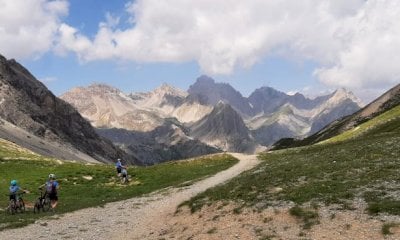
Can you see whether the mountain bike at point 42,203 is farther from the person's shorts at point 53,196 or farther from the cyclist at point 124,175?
the cyclist at point 124,175

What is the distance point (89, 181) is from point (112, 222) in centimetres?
2748

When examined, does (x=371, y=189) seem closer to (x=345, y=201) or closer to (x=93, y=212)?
(x=345, y=201)

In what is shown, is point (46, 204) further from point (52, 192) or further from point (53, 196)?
point (52, 192)

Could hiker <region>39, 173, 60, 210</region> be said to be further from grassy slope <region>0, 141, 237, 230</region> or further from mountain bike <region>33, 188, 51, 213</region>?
grassy slope <region>0, 141, 237, 230</region>

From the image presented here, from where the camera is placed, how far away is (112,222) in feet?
124

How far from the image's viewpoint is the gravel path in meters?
33.4

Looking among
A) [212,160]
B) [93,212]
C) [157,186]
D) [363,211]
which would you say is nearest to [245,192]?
[363,211]

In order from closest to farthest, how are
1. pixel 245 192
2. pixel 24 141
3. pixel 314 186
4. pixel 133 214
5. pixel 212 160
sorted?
pixel 314 186
pixel 245 192
pixel 133 214
pixel 212 160
pixel 24 141

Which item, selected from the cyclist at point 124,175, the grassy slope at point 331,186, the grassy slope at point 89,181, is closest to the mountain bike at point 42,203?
the grassy slope at point 89,181

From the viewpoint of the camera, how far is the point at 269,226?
2770cm

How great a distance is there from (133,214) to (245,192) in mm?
10178

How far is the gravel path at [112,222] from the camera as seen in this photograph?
110 feet

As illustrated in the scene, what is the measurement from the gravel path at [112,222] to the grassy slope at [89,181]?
3059 millimetres

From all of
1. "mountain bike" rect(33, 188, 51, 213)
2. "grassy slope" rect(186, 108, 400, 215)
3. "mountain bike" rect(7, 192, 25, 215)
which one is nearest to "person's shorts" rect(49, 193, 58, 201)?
"mountain bike" rect(33, 188, 51, 213)
